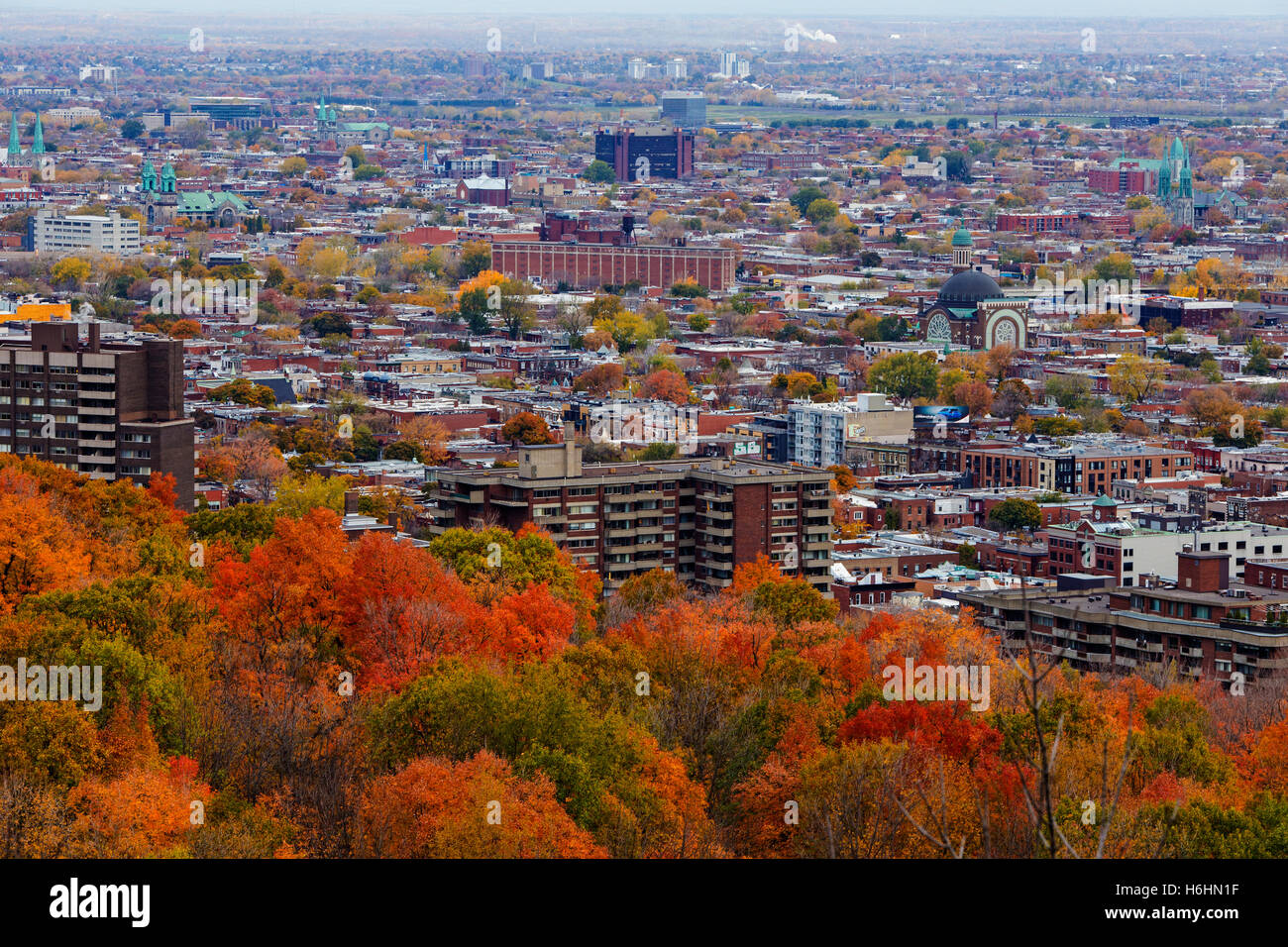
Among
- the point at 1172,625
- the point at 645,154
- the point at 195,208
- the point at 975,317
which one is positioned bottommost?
the point at 975,317

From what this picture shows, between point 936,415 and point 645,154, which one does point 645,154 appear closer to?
point 645,154

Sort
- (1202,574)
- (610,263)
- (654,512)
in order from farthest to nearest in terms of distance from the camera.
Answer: (610,263)
(654,512)
(1202,574)

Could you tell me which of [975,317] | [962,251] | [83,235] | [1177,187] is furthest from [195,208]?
[1177,187]

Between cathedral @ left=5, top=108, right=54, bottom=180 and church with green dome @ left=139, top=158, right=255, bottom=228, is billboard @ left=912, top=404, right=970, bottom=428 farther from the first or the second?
cathedral @ left=5, top=108, right=54, bottom=180

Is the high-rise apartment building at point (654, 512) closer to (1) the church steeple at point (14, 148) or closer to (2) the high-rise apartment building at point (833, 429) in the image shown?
(2) the high-rise apartment building at point (833, 429)

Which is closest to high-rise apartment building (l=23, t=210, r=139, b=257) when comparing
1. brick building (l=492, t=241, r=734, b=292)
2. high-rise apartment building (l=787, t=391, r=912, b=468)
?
brick building (l=492, t=241, r=734, b=292)
